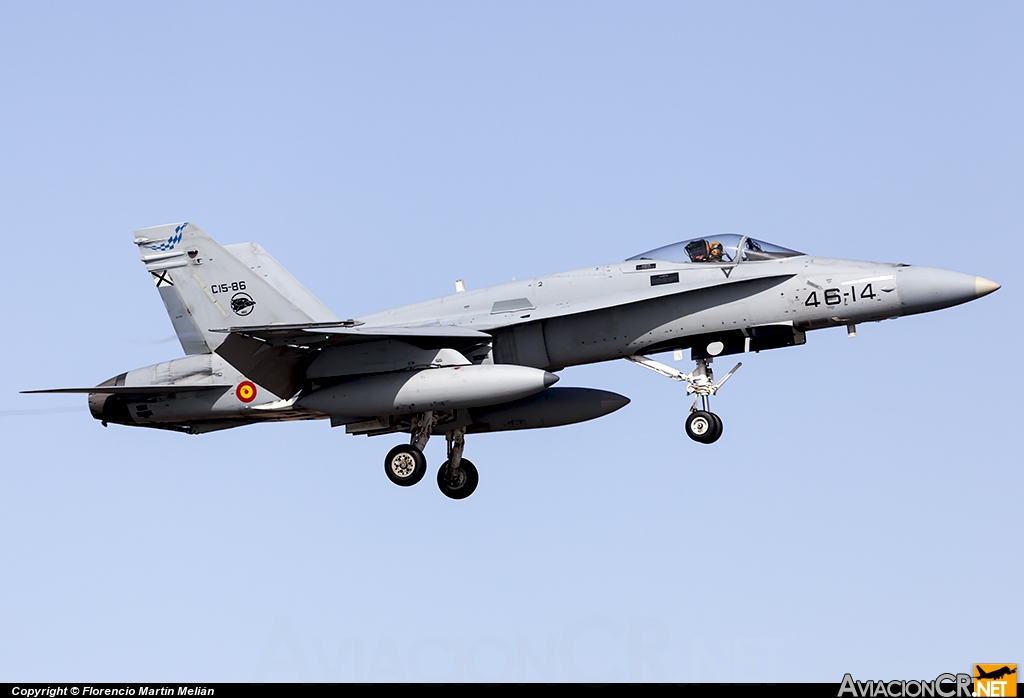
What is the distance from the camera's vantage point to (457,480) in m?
20.0

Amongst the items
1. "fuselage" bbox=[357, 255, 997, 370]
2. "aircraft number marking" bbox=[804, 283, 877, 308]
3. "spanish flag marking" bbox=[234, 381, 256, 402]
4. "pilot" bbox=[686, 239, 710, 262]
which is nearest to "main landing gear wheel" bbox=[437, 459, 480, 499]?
"fuselage" bbox=[357, 255, 997, 370]

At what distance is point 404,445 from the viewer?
18.8 meters

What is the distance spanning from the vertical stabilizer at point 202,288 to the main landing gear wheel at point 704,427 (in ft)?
17.8

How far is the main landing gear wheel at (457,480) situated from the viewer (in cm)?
1997

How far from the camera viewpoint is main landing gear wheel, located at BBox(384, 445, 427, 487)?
18641mm

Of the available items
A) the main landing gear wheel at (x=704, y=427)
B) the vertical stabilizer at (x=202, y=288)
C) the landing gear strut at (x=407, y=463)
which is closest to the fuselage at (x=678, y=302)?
the main landing gear wheel at (x=704, y=427)

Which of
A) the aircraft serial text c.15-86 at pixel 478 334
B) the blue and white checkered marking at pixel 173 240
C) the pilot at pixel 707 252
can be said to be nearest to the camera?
the aircraft serial text c.15-86 at pixel 478 334

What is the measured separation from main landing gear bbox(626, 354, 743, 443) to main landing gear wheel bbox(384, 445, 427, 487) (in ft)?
10.5

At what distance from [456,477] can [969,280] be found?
7.71m

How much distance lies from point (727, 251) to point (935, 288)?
Answer: 2649 millimetres

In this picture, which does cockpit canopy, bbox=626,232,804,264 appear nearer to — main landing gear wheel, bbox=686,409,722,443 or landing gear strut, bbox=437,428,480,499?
main landing gear wheel, bbox=686,409,722,443

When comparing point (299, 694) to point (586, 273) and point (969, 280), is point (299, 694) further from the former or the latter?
point (969, 280)

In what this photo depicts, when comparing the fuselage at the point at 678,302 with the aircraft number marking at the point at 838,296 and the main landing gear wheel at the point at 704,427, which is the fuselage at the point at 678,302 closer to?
the aircraft number marking at the point at 838,296

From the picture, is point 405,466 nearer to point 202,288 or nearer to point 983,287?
point 202,288
